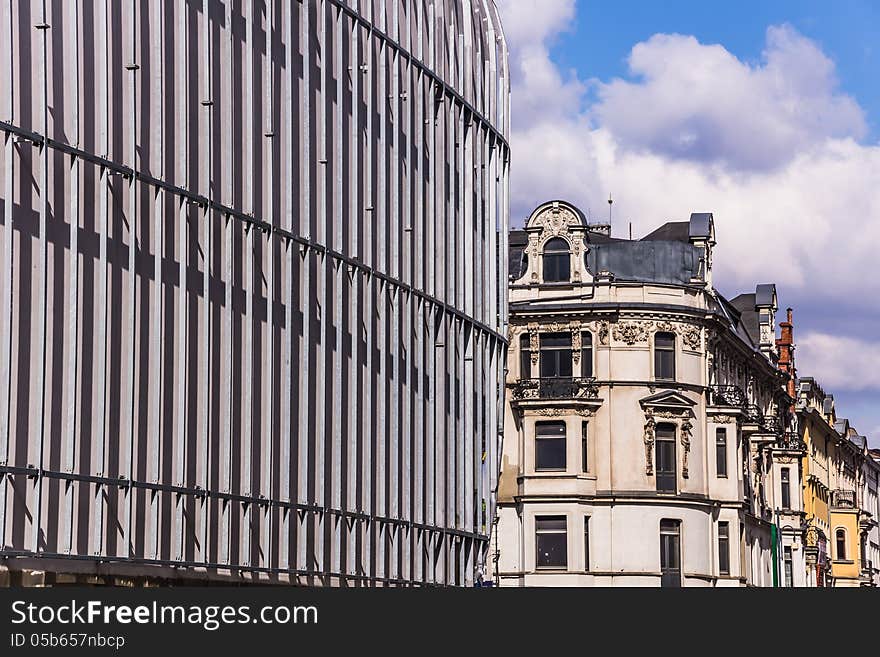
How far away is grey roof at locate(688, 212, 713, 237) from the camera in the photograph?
2749 inches

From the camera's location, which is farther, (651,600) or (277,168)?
(277,168)

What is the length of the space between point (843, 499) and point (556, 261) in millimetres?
50028

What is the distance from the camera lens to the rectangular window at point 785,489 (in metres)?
83.8

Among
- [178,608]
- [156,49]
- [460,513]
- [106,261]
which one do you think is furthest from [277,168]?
[178,608]

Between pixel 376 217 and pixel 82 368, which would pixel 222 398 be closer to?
pixel 82 368

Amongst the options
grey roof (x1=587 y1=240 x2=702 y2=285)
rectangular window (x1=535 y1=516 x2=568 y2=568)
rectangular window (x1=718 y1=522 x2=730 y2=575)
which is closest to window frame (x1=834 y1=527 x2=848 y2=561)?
rectangular window (x1=718 y1=522 x2=730 y2=575)

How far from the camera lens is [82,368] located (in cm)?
2656

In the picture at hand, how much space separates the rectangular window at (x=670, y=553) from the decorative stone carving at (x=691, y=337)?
21.3 feet

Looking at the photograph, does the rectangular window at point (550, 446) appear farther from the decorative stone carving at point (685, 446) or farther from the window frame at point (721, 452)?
the window frame at point (721, 452)

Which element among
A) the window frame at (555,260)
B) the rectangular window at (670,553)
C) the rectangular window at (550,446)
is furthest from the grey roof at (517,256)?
the rectangular window at (670,553)

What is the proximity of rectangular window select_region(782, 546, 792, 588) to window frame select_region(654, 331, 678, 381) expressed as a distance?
789 inches

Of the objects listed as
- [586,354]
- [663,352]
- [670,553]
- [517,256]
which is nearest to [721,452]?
[663,352]

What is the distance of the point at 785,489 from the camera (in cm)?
8406

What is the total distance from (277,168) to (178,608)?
14.6m
